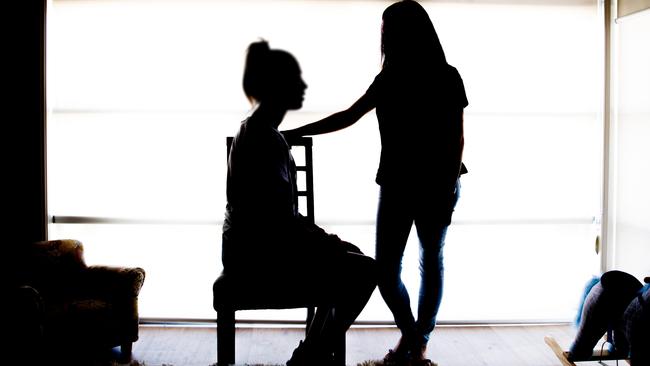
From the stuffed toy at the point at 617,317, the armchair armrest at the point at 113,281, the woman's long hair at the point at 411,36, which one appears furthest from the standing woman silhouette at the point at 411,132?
the armchair armrest at the point at 113,281

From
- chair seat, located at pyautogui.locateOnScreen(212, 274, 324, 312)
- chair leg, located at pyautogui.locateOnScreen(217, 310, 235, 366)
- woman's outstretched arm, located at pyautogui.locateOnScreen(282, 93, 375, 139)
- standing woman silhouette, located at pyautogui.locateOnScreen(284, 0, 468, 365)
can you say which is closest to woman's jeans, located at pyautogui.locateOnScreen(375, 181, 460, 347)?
standing woman silhouette, located at pyautogui.locateOnScreen(284, 0, 468, 365)

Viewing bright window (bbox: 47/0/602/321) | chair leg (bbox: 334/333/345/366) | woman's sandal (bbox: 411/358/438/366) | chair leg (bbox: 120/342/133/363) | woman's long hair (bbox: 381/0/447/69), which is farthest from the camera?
bright window (bbox: 47/0/602/321)

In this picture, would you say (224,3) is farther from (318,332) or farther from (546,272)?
(546,272)

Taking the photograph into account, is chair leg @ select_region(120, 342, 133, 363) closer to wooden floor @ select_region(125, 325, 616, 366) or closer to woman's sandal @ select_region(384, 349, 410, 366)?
wooden floor @ select_region(125, 325, 616, 366)

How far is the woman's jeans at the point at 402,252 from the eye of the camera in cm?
217

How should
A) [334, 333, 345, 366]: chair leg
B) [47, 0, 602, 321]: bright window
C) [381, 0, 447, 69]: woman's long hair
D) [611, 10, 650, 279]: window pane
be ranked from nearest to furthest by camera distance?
1. [334, 333, 345, 366]: chair leg
2. [381, 0, 447, 69]: woman's long hair
3. [611, 10, 650, 279]: window pane
4. [47, 0, 602, 321]: bright window

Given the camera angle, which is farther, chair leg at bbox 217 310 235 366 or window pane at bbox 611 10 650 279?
window pane at bbox 611 10 650 279

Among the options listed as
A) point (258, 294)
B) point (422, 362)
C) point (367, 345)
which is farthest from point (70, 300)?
point (422, 362)

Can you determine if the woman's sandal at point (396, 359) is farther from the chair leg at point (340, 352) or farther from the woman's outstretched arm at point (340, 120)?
the woman's outstretched arm at point (340, 120)

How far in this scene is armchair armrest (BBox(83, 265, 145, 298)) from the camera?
2480 millimetres

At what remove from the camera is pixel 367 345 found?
9.00ft

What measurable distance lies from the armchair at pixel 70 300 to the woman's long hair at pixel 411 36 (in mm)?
1637

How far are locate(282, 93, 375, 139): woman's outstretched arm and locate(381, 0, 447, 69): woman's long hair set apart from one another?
0.20m

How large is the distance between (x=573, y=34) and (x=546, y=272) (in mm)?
1413
